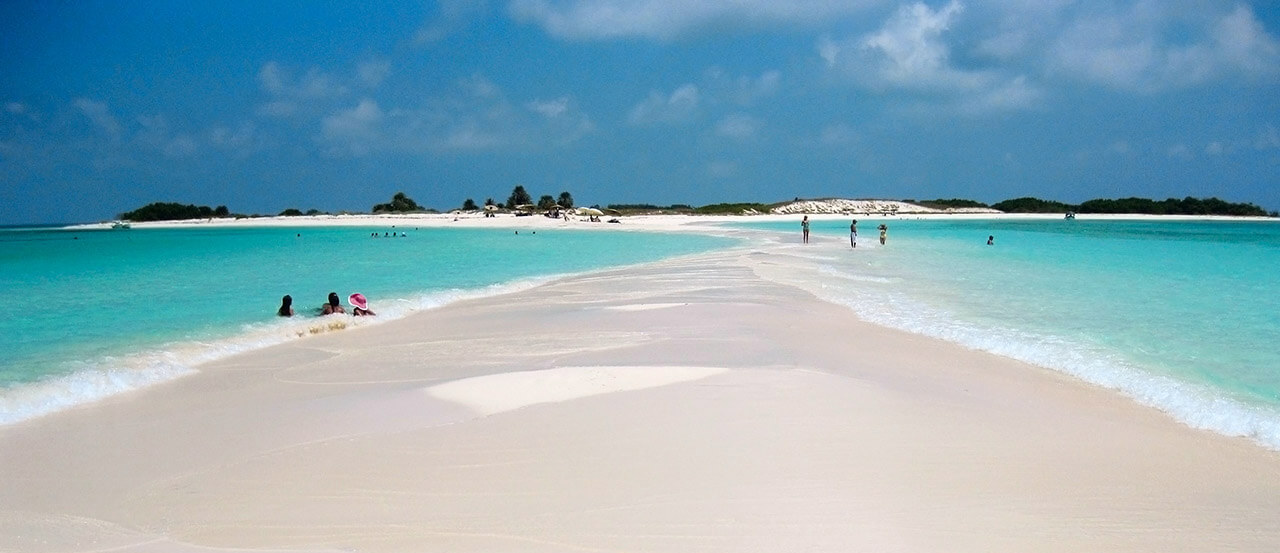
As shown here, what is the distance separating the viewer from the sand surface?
3650 mm

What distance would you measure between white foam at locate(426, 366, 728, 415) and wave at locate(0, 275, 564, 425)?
327cm

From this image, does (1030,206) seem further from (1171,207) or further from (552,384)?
(552,384)

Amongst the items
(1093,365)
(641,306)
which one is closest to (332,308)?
(641,306)

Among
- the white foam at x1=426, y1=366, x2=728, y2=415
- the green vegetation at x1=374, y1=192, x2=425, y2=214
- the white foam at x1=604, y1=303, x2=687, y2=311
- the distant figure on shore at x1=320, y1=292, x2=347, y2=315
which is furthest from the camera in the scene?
the green vegetation at x1=374, y1=192, x2=425, y2=214

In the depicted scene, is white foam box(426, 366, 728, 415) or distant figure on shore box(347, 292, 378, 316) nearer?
white foam box(426, 366, 728, 415)

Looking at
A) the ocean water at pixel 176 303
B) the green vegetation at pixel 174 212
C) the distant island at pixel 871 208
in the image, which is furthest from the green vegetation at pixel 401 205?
the ocean water at pixel 176 303

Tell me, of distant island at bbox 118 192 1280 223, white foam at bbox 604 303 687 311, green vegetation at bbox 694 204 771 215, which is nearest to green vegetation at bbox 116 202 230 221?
distant island at bbox 118 192 1280 223

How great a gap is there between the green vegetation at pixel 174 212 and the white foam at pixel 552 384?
14038 centimetres

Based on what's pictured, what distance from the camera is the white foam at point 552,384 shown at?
621cm

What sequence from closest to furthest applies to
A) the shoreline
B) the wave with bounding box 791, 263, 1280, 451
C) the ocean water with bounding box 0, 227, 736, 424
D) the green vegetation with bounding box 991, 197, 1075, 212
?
the wave with bounding box 791, 263, 1280, 451
the ocean water with bounding box 0, 227, 736, 424
the shoreline
the green vegetation with bounding box 991, 197, 1075, 212

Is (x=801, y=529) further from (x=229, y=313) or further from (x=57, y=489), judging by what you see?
(x=229, y=313)

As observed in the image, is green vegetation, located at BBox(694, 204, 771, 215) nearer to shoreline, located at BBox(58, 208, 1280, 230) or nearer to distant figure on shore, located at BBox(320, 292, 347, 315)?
shoreline, located at BBox(58, 208, 1280, 230)

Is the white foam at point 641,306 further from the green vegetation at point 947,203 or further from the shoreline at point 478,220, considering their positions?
the green vegetation at point 947,203

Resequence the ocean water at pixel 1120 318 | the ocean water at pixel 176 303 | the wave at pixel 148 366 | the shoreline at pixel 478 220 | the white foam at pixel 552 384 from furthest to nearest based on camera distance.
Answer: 1. the shoreline at pixel 478 220
2. the ocean water at pixel 176 303
3. the wave at pixel 148 366
4. the ocean water at pixel 1120 318
5. the white foam at pixel 552 384
